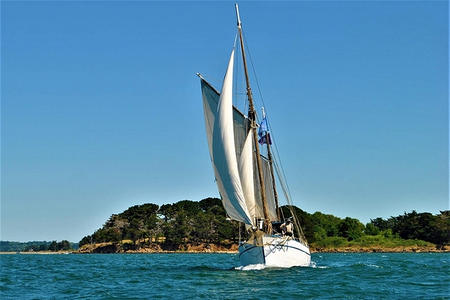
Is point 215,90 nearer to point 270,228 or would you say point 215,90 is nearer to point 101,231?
point 270,228

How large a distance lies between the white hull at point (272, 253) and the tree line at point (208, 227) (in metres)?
85.7

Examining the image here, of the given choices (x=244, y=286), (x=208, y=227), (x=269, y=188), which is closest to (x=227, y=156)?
(x=244, y=286)

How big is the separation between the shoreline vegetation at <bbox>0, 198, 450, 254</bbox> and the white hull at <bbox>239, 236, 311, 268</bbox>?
80.5 metres

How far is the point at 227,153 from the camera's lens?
45219 millimetres

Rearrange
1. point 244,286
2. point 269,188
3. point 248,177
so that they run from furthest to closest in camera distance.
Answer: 1. point 269,188
2. point 248,177
3. point 244,286

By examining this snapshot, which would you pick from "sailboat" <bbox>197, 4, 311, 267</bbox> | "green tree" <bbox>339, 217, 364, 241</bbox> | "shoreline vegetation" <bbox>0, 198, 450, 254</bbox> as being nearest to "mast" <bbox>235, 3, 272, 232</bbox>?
"sailboat" <bbox>197, 4, 311, 267</bbox>

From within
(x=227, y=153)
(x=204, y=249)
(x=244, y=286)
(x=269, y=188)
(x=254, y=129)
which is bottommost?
(x=244, y=286)

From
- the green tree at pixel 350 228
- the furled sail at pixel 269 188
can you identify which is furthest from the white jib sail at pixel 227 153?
the green tree at pixel 350 228

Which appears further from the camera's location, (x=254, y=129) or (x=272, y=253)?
(x=254, y=129)

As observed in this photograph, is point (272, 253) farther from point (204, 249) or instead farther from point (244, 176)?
point (204, 249)

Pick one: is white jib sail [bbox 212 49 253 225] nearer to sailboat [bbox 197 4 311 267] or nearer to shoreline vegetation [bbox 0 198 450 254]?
sailboat [bbox 197 4 311 267]

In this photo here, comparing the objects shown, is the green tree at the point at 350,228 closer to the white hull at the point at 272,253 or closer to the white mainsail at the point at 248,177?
the white hull at the point at 272,253

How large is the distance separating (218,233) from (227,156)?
103680 millimetres

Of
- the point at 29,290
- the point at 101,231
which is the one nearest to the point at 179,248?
the point at 101,231
